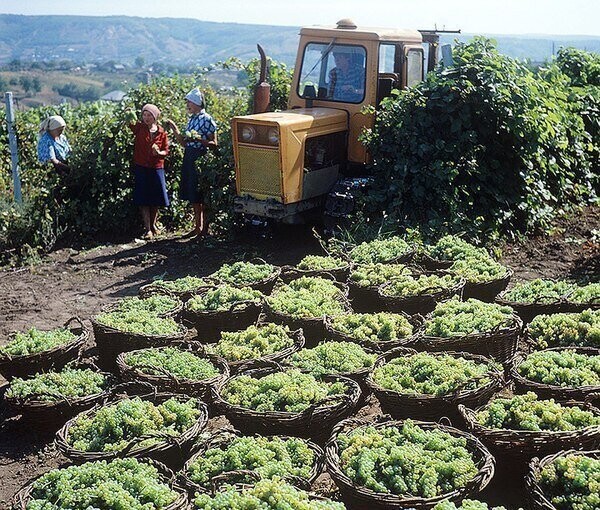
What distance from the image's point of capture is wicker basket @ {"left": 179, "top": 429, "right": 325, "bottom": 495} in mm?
4094

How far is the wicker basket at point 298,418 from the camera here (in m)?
4.70

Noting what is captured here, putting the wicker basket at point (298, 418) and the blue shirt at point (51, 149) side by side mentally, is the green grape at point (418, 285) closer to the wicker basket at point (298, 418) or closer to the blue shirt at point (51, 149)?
the wicker basket at point (298, 418)

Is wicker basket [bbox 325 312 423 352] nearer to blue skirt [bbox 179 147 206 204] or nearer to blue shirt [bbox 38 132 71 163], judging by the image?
blue skirt [bbox 179 147 206 204]

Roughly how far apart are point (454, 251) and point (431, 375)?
3.06m

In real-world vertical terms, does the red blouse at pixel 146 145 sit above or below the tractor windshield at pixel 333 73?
below

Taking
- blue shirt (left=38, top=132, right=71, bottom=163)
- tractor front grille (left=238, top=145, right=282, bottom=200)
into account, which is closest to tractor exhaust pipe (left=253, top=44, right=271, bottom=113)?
tractor front grille (left=238, top=145, right=282, bottom=200)

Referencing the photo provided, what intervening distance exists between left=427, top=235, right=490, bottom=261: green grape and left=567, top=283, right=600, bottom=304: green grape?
4.05ft

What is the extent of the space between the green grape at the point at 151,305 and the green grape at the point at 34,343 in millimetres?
587

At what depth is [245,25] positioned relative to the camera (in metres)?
185

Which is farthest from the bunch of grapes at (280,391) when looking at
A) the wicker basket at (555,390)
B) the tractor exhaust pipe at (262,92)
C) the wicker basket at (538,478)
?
the tractor exhaust pipe at (262,92)

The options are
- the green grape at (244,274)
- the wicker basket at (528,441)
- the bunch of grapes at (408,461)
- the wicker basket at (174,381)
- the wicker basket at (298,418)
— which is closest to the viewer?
the bunch of grapes at (408,461)

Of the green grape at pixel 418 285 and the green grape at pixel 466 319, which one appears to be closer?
the green grape at pixel 466 319

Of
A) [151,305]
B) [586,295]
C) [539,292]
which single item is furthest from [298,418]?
[586,295]

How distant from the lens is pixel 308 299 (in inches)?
262
